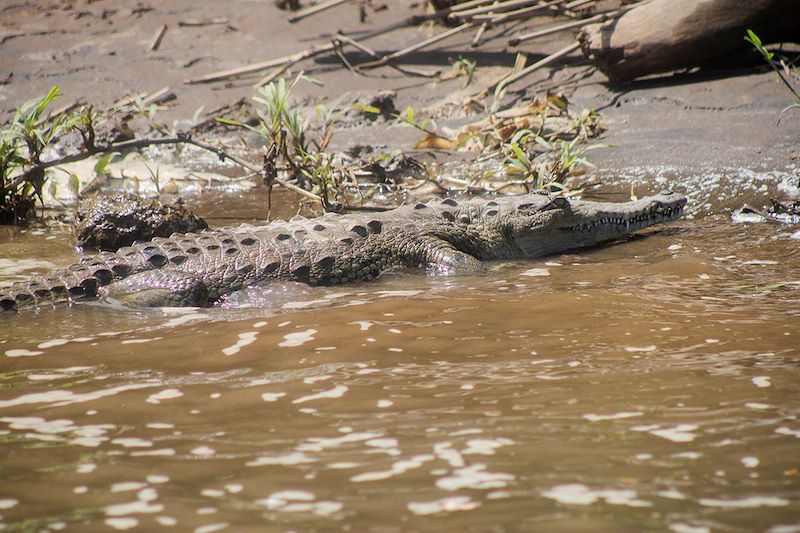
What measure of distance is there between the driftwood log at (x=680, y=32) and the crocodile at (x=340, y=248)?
2506mm

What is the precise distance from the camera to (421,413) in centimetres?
286

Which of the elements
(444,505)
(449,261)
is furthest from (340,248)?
(444,505)

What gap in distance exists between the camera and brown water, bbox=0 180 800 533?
7.26 ft

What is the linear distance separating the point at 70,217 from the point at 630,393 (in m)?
5.86

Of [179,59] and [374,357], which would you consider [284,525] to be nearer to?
[374,357]

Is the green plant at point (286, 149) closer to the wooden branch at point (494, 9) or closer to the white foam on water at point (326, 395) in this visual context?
the wooden branch at point (494, 9)

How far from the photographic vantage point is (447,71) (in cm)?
1027

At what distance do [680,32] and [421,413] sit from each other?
644cm

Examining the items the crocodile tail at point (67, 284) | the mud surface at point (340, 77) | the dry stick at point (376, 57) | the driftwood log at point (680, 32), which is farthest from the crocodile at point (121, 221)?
the driftwood log at point (680, 32)

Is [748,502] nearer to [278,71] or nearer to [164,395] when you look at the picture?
[164,395]

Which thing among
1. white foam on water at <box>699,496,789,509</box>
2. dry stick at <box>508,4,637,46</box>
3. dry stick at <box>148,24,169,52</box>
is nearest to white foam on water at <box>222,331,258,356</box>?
white foam on water at <box>699,496,789,509</box>

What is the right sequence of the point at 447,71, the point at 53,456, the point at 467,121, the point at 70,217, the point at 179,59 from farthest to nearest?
the point at 179,59 < the point at 447,71 < the point at 467,121 < the point at 70,217 < the point at 53,456

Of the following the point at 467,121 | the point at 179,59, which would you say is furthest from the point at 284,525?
the point at 179,59

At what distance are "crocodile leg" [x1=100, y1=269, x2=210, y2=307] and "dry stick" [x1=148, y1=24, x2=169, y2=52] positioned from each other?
26.1 ft
